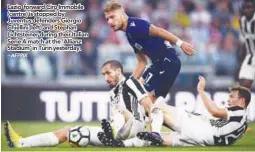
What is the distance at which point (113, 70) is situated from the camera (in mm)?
10766

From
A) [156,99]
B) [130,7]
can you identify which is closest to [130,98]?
[156,99]

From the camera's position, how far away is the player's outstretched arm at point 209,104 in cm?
1065

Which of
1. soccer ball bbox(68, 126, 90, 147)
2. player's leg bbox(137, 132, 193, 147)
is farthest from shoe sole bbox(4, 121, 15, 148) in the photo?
player's leg bbox(137, 132, 193, 147)

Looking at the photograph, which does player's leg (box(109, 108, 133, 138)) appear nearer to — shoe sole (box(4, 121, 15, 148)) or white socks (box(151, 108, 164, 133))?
white socks (box(151, 108, 164, 133))

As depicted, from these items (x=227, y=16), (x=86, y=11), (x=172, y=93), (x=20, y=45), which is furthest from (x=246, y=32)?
(x=20, y=45)

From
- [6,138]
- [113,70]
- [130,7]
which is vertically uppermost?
[130,7]

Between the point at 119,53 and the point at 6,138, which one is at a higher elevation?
the point at 119,53

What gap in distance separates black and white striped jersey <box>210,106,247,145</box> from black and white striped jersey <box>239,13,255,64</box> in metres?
0.77

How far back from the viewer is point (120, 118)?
35.0 feet

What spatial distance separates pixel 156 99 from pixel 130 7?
0.99 meters

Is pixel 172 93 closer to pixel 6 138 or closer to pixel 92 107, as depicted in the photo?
pixel 92 107

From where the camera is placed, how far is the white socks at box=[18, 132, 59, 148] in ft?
34.6

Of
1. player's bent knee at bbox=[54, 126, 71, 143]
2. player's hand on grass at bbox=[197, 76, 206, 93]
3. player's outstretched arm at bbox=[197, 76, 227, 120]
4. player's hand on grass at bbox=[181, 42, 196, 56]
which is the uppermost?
Answer: player's hand on grass at bbox=[181, 42, 196, 56]

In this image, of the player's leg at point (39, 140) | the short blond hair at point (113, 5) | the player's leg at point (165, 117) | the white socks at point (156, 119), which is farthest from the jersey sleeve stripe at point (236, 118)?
the player's leg at point (39, 140)
